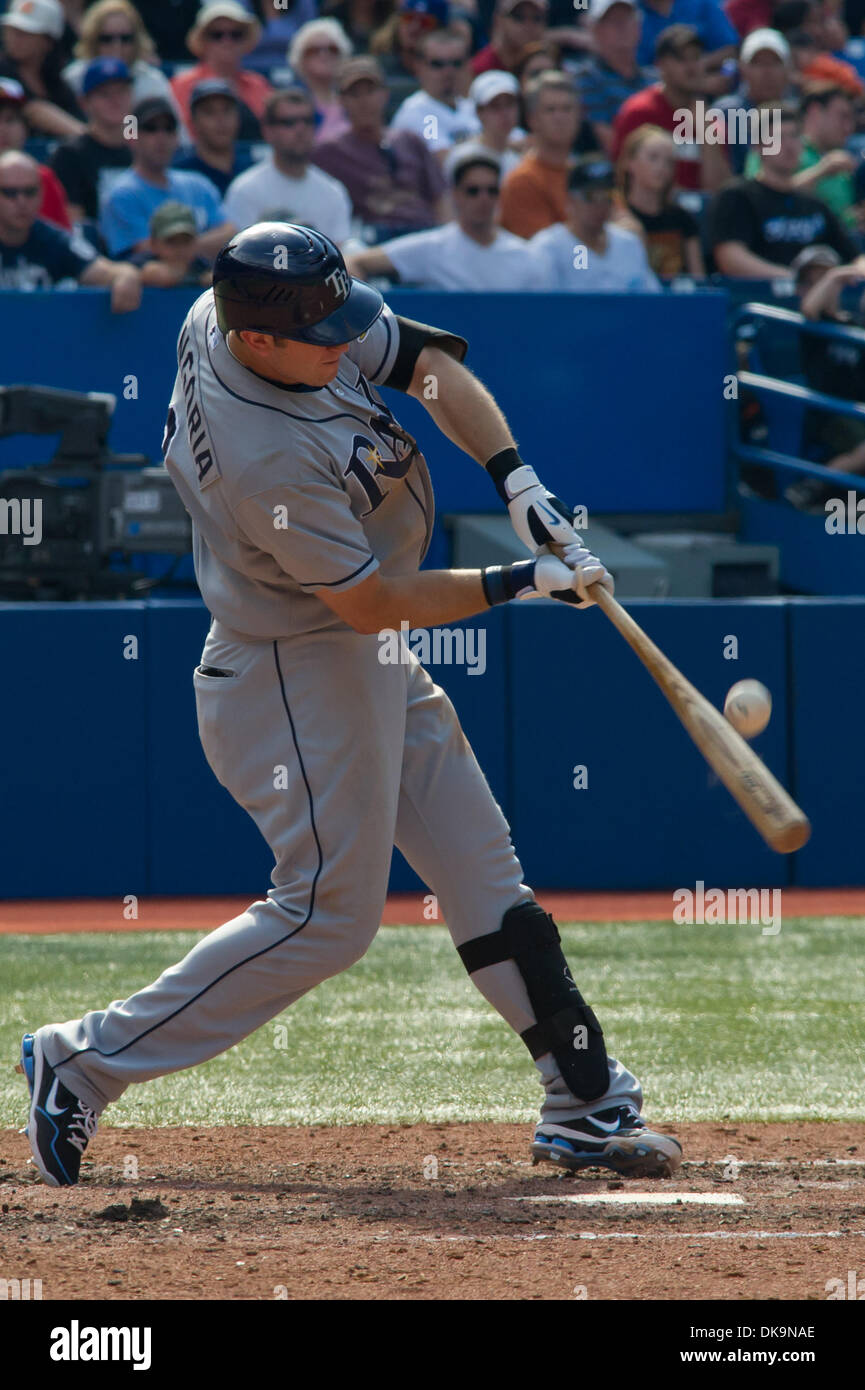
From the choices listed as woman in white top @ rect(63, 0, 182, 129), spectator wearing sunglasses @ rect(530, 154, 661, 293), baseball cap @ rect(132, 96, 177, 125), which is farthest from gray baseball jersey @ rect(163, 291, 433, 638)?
woman in white top @ rect(63, 0, 182, 129)

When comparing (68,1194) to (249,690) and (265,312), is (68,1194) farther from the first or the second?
(265,312)

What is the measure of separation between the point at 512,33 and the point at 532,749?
596 cm

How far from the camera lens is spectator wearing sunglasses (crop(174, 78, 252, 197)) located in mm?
10195

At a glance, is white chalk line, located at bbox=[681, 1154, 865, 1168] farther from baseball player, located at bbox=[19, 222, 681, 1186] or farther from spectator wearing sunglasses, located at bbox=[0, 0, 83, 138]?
spectator wearing sunglasses, located at bbox=[0, 0, 83, 138]

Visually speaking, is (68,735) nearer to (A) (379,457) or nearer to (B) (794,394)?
(B) (794,394)

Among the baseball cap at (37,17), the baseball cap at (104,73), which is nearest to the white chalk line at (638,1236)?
the baseball cap at (104,73)

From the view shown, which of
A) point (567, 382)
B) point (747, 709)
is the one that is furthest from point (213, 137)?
point (747, 709)

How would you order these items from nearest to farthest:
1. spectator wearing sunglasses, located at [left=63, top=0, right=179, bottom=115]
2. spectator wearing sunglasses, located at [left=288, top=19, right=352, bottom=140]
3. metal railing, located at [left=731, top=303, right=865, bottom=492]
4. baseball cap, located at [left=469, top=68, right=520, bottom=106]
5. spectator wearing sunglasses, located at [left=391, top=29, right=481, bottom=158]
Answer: metal railing, located at [left=731, top=303, right=865, bottom=492] → spectator wearing sunglasses, located at [left=63, top=0, right=179, bottom=115] → baseball cap, located at [left=469, top=68, right=520, bottom=106] → spectator wearing sunglasses, located at [left=288, top=19, right=352, bottom=140] → spectator wearing sunglasses, located at [left=391, top=29, right=481, bottom=158]

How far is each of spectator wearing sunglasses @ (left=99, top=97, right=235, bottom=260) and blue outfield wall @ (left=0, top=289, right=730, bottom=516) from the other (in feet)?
1.28

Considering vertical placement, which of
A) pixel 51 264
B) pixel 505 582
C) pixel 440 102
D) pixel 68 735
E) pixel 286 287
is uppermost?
pixel 440 102

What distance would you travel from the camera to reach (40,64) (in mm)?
10852

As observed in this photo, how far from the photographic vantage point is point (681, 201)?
36.6ft

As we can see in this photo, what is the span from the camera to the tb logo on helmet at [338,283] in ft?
11.7

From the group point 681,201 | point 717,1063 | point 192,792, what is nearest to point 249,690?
point 717,1063
